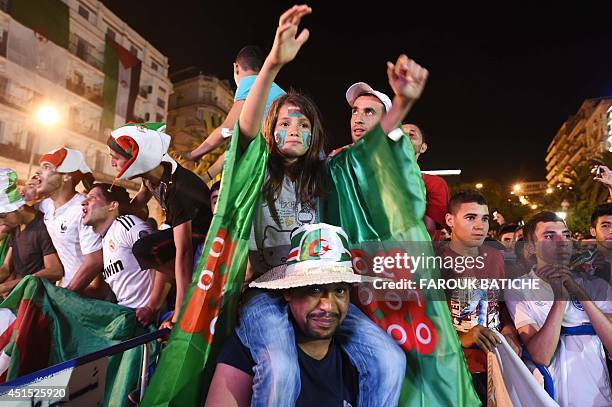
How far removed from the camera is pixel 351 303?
241 centimetres

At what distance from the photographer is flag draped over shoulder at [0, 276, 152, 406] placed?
2936 mm

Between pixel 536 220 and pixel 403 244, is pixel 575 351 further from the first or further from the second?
pixel 403 244

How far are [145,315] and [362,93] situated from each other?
7.93 feet

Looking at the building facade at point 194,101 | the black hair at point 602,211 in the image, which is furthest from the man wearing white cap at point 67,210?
the building facade at point 194,101

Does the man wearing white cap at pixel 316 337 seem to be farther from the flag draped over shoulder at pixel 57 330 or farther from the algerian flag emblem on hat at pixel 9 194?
the algerian flag emblem on hat at pixel 9 194

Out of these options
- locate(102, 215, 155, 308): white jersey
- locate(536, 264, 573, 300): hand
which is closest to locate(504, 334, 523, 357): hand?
locate(536, 264, 573, 300): hand

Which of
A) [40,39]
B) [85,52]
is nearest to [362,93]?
[40,39]

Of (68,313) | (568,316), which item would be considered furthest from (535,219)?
(68,313)

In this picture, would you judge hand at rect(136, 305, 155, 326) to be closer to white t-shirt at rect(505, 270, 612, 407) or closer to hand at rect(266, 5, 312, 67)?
hand at rect(266, 5, 312, 67)

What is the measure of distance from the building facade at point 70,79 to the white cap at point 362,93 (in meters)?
19.6

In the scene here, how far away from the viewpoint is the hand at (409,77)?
6.75ft

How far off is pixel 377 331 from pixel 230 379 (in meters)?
0.78

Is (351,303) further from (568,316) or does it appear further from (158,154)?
(158,154)

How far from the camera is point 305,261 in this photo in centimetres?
205
